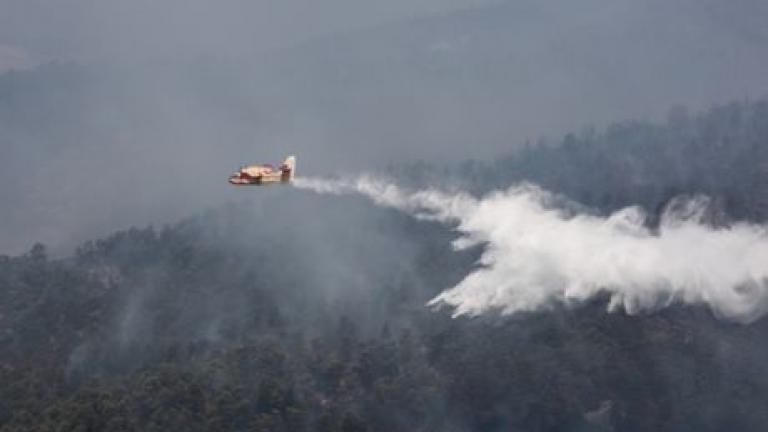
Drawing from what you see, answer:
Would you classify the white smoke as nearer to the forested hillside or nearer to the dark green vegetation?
the dark green vegetation

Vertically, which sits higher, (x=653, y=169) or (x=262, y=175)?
(x=653, y=169)

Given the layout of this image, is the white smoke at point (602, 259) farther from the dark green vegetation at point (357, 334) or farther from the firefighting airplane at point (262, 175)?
the firefighting airplane at point (262, 175)

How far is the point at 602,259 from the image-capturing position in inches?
4227

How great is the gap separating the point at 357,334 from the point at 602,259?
1575 inches

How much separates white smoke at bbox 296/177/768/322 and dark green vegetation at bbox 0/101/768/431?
19.4 ft

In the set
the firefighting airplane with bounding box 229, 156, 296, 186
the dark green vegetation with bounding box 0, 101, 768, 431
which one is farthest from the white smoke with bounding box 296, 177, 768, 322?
the firefighting airplane with bounding box 229, 156, 296, 186

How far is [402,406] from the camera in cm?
11556

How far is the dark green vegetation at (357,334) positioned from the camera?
115125 mm

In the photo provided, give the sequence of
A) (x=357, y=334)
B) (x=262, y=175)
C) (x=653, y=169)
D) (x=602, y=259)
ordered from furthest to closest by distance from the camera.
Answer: (x=653, y=169) → (x=357, y=334) → (x=602, y=259) → (x=262, y=175)

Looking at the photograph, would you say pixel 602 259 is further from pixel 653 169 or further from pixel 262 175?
pixel 653 169

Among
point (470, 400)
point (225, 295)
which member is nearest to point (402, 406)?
point (470, 400)

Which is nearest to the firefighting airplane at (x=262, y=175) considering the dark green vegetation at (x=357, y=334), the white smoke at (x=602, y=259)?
the white smoke at (x=602, y=259)

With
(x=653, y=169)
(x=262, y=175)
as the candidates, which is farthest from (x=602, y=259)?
(x=653, y=169)

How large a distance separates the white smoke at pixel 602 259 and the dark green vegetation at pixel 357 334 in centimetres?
591
